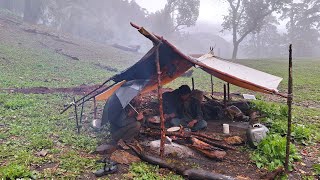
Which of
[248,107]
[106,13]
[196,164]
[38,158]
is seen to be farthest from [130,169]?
[106,13]

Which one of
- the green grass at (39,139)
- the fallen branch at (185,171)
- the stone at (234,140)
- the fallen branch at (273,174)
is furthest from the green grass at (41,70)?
the fallen branch at (273,174)

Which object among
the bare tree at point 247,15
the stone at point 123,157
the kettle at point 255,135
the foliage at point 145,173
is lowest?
the foliage at point 145,173

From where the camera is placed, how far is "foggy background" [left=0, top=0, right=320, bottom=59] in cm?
3606

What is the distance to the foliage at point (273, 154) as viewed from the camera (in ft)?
19.8

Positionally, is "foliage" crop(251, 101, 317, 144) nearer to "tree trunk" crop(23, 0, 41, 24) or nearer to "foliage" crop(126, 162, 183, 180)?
"foliage" crop(126, 162, 183, 180)

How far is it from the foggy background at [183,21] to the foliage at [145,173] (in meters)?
32.3

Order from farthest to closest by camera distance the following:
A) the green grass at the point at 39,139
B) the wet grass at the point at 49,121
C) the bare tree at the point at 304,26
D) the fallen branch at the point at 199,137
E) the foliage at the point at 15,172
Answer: the bare tree at the point at 304,26 < the fallen branch at the point at 199,137 < the green grass at the point at 39,139 < the wet grass at the point at 49,121 < the foliage at the point at 15,172

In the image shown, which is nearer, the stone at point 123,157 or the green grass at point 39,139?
the green grass at point 39,139

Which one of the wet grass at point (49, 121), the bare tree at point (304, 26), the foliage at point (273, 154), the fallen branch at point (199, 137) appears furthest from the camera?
the bare tree at point (304, 26)

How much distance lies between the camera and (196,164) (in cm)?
620

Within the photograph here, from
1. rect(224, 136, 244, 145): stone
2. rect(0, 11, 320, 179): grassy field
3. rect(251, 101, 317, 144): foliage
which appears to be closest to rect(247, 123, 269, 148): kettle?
rect(224, 136, 244, 145): stone

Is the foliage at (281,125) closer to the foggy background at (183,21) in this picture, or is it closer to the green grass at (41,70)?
the green grass at (41,70)

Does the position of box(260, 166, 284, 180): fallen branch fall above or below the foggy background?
below

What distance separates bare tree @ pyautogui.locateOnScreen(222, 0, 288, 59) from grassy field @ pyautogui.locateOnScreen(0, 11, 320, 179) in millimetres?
16590
